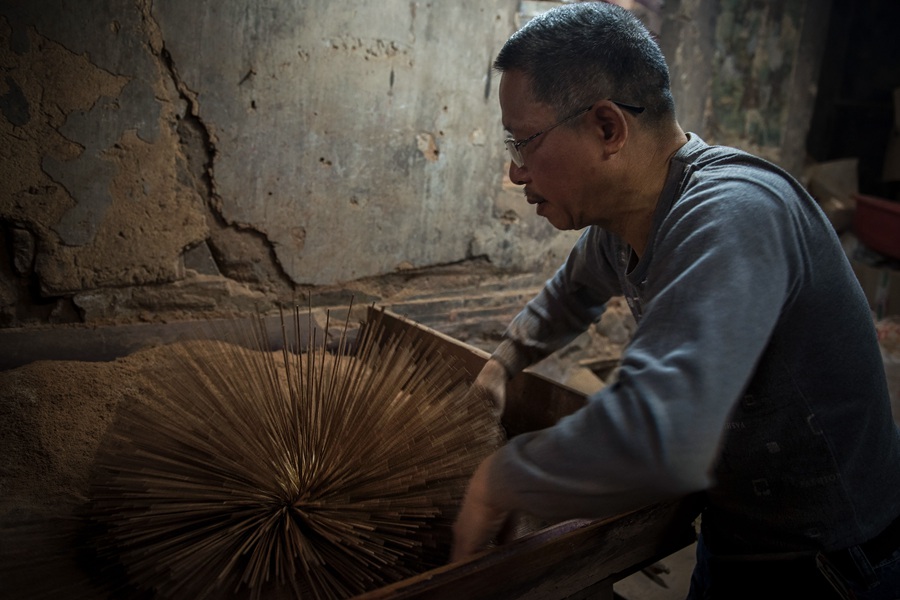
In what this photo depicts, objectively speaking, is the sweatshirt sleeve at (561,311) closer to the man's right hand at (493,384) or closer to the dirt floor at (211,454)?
the man's right hand at (493,384)

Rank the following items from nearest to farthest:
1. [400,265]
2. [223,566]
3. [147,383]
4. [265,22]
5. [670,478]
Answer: [670,478], [223,566], [147,383], [265,22], [400,265]

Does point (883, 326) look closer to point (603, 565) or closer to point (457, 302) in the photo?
point (457, 302)

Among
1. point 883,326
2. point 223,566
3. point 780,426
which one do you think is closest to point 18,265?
point 223,566

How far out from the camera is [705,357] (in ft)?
2.57

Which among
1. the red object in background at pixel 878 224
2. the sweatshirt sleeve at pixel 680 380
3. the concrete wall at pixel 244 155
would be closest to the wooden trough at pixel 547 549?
the sweatshirt sleeve at pixel 680 380

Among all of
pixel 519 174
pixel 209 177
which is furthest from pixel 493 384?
pixel 209 177

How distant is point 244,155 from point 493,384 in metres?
1.11

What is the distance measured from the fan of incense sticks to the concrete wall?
828 mm

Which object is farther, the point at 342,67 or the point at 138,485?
the point at 342,67

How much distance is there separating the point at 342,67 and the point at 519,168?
1.18 metres

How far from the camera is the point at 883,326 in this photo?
11.6ft

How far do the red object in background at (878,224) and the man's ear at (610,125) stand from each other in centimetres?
356

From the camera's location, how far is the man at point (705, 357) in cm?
80

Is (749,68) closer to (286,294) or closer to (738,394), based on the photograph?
(286,294)
